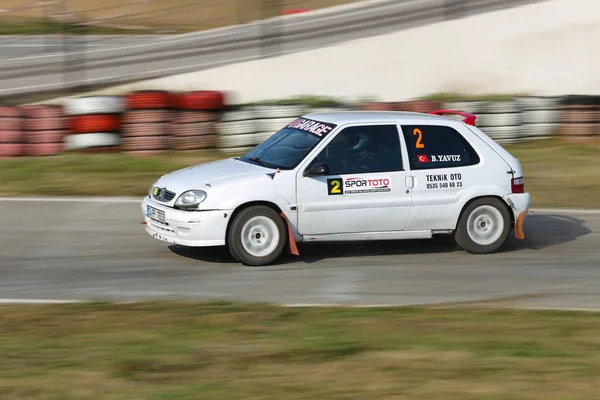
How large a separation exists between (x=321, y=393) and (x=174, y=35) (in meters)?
19.2

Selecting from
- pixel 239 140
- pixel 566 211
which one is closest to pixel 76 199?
pixel 239 140

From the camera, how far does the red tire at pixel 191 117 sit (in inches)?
636

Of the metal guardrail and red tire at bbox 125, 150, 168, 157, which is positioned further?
the metal guardrail

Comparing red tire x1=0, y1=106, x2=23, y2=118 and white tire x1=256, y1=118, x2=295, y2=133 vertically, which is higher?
red tire x1=0, y1=106, x2=23, y2=118

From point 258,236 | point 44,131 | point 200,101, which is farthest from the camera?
point 200,101

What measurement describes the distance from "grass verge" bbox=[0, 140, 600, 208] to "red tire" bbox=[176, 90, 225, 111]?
2.52 feet

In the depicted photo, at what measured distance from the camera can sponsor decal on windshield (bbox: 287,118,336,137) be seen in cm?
1037

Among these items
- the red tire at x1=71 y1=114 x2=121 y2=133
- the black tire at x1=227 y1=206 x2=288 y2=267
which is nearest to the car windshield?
the black tire at x1=227 y1=206 x2=288 y2=267

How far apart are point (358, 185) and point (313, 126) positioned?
920 millimetres

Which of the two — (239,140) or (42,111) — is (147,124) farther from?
(42,111)

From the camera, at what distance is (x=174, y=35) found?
955 inches

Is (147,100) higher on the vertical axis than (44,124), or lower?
higher

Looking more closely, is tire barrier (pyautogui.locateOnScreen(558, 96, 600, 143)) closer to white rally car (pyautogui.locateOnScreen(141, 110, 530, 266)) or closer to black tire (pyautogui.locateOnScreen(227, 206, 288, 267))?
white rally car (pyautogui.locateOnScreen(141, 110, 530, 266))

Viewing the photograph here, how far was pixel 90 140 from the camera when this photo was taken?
16.0 meters
